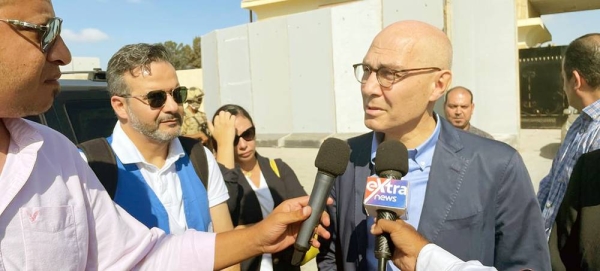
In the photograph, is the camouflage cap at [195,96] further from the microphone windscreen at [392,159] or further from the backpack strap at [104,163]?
the microphone windscreen at [392,159]

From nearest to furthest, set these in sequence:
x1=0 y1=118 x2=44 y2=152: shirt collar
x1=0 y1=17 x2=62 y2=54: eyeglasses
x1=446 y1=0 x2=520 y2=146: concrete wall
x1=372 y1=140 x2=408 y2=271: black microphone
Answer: x1=0 y1=17 x2=62 y2=54: eyeglasses, x1=0 y1=118 x2=44 y2=152: shirt collar, x1=372 y1=140 x2=408 y2=271: black microphone, x1=446 y1=0 x2=520 y2=146: concrete wall

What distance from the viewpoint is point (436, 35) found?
2.26 meters

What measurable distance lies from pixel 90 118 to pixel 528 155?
9465mm

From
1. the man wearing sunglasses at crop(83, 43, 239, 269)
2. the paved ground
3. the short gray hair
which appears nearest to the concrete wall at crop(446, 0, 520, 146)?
the paved ground

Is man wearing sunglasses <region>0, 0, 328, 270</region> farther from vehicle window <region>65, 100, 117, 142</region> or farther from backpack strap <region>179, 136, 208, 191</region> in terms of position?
vehicle window <region>65, 100, 117, 142</region>

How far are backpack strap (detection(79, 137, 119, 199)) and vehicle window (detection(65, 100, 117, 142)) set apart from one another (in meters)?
1.37

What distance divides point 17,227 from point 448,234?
1.57 meters

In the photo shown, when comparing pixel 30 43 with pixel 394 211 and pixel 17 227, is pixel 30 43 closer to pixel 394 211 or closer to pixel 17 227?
pixel 17 227

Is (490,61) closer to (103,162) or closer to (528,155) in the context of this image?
(528,155)

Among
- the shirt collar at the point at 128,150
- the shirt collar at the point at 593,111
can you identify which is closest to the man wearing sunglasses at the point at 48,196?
the shirt collar at the point at 128,150

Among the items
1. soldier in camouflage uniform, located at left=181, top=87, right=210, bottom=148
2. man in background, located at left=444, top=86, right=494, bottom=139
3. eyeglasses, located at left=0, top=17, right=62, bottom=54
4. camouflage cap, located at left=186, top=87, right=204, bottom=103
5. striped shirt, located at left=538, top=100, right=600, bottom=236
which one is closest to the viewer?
eyeglasses, located at left=0, top=17, right=62, bottom=54

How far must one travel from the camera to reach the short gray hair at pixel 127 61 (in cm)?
249

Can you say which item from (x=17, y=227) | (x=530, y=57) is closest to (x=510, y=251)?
(x=17, y=227)

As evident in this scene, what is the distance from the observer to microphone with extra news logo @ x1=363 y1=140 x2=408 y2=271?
1607 millimetres
